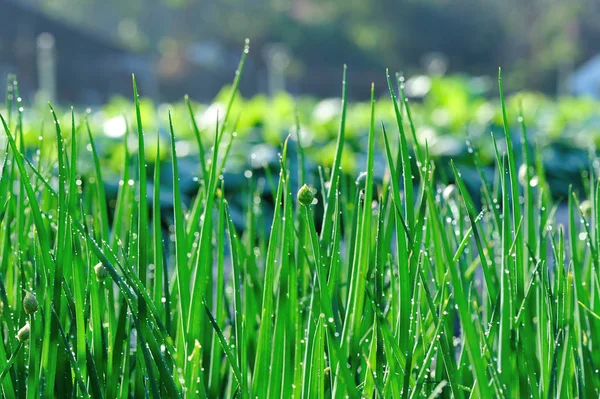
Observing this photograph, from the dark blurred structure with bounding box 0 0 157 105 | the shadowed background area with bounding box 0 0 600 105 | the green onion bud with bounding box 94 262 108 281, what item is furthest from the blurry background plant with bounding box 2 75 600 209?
the shadowed background area with bounding box 0 0 600 105

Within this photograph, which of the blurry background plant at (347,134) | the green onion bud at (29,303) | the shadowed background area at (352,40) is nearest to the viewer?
the green onion bud at (29,303)

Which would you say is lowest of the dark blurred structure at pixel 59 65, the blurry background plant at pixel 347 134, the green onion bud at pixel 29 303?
the green onion bud at pixel 29 303

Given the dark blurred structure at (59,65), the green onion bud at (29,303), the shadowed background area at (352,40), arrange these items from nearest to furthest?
the green onion bud at (29,303) < the dark blurred structure at (59,65) < the shadowed background area at (352,40)

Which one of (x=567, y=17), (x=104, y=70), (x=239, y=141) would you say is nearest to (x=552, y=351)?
(x=239, y=141)

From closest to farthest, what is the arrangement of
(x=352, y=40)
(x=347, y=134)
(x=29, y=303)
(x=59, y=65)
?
(x=29, y=303) → (x=347, y=134) → (x=59, y=65) → (x=352, y=40)

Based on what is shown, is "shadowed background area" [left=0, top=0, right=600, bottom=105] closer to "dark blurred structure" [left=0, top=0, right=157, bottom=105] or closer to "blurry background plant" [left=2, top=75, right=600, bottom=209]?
"dark blurred structure" [left=0, top=0, right=157, bottom=105]

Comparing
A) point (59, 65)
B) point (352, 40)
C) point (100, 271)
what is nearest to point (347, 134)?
point (100, 271)

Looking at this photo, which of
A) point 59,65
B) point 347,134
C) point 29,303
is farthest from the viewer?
point 59,65

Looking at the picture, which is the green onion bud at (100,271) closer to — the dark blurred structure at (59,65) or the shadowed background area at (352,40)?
the dark blurred structure at (59,65)

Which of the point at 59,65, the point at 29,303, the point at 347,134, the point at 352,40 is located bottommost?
the point at 29,303

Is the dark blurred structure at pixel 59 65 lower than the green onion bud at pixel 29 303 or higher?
higher

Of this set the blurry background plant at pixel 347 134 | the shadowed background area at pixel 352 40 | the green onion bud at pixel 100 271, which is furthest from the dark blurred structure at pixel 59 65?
the green onion bud at pixel 100 271

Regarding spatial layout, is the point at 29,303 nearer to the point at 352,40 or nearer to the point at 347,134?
the point at 347,134
